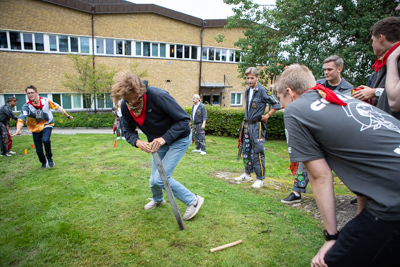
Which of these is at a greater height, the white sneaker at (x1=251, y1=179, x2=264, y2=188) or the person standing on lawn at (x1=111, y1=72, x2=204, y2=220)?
the person standing on lawn at (x1=111, y1=72, x2=204, y2=220)

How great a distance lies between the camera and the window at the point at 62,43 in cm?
2152

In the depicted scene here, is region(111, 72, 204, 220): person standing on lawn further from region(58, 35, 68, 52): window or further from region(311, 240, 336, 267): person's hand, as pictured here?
region(58, 35, 68, 52): window

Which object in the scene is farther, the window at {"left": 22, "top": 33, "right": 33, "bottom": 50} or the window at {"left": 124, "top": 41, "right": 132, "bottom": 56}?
the window at {"left": 124, "top": 41, "right": 132, "bottom": 56}

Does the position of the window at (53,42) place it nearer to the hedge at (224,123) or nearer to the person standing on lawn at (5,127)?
the hedge at (224,123)

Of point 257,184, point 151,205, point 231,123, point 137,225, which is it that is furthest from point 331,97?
point 231,123

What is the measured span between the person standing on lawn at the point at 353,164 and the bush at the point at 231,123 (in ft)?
44.9

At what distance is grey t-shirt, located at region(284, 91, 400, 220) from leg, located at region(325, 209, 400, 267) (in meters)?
0.07

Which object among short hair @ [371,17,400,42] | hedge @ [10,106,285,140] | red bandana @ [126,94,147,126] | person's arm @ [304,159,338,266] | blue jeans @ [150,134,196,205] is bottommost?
hedge @ [10,106,285,140]

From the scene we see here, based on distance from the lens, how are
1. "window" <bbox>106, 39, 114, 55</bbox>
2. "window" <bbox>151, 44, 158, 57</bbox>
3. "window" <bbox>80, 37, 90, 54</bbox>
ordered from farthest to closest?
"window" <bbox>151, 44, 158, 57</bbox> → "window" <bbox>106, 39, 114, 55</bbox> → "window" <bbox>80, 37, 90, 54</bbox>

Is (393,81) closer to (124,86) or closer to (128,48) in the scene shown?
(124,86)

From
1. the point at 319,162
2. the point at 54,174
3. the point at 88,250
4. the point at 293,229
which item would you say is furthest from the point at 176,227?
the point at 54,174

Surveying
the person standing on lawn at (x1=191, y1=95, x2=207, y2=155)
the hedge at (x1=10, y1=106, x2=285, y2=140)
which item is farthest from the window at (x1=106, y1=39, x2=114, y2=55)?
the person standing on lawn at (x1=191, y1=95, x2=207, y2=155)

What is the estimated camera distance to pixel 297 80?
6.97ft

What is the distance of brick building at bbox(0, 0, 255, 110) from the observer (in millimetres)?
20141
